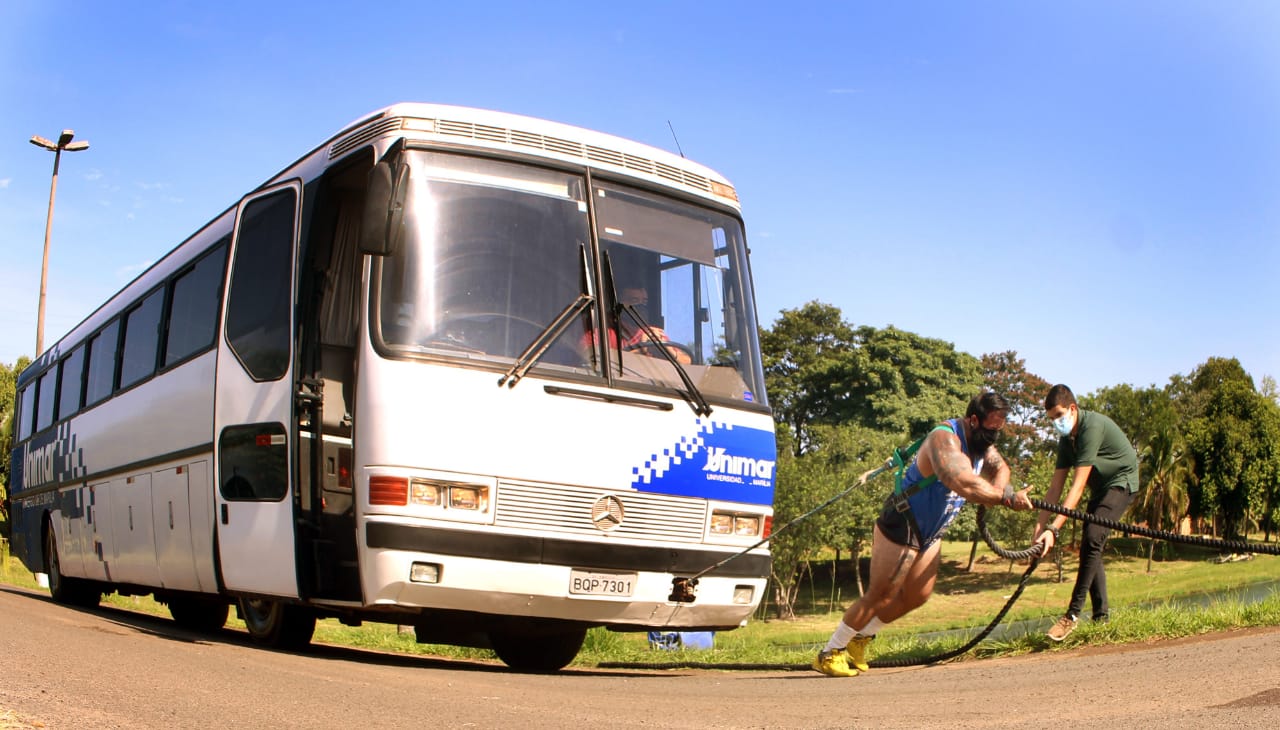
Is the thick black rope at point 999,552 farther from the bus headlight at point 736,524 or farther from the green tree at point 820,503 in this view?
the green tree at point 820,503

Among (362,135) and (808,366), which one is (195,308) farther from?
(808,366)

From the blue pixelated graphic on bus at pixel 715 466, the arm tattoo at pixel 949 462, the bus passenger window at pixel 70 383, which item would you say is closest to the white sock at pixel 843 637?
the blue pixelated graphic on bus at pixel 715 466

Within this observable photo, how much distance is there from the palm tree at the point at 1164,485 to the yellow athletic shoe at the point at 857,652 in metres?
54.0

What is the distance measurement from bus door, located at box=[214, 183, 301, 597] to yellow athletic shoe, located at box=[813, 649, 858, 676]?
3.66 m

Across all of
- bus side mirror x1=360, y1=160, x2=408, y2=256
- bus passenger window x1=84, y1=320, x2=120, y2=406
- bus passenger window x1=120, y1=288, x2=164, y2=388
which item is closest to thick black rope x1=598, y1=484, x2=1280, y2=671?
bus side mirror x1=360, y1=160, x2=408, y2=256

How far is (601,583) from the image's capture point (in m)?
7.65

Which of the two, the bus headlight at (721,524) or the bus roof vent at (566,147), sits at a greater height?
the bus roof vent at (566,147)

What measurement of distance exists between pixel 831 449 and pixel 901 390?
8.45 metres

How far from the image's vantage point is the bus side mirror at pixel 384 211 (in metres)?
7.21

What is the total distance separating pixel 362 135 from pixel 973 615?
39999 mm

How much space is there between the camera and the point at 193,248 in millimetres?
11195

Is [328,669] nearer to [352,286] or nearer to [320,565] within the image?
[320,565]

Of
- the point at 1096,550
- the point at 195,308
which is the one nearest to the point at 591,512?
the point at 1096,550

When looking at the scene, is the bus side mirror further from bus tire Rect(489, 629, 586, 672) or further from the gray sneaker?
the gray sneaker
